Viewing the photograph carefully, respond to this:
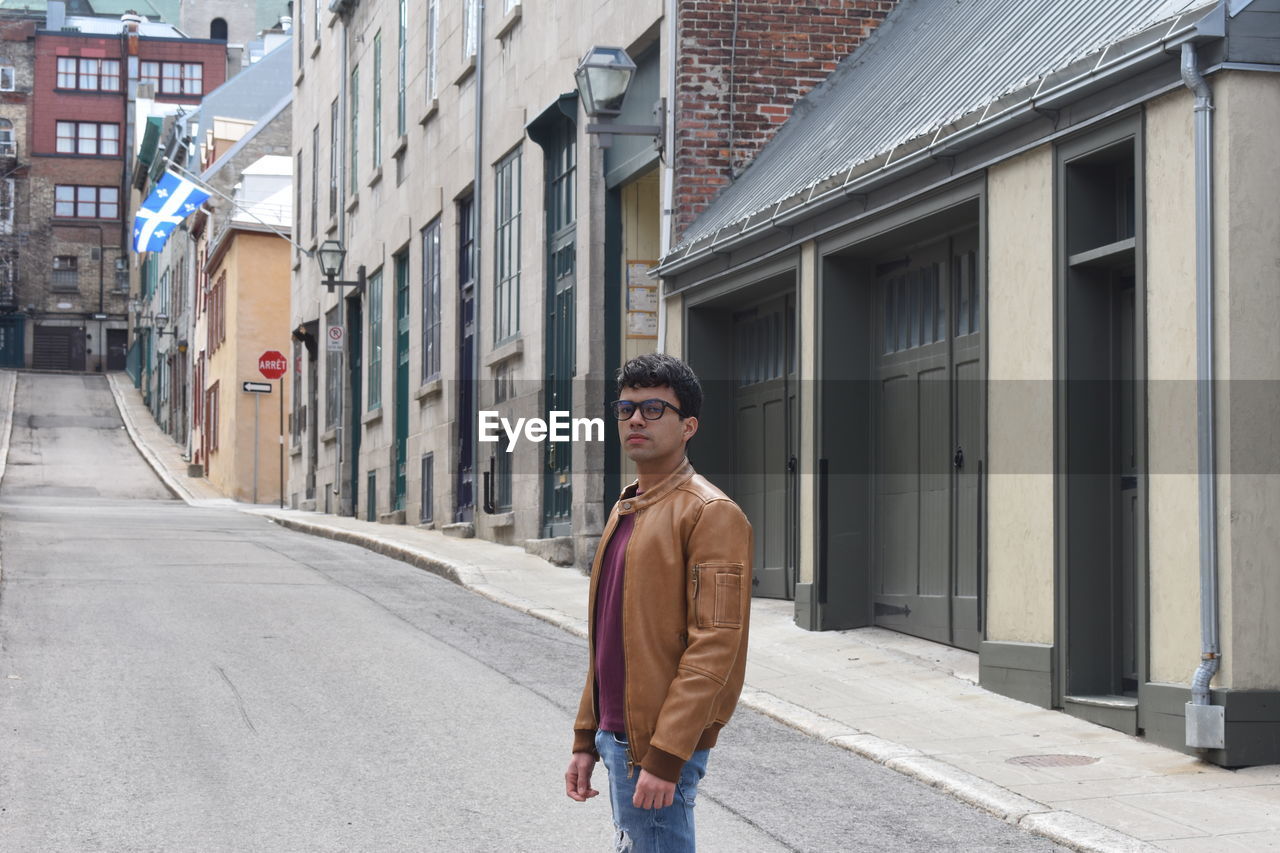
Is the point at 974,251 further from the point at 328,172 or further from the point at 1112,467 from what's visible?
the point at 328,172

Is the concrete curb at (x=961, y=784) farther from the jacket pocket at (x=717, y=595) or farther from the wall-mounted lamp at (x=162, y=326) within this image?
the wall-mounted lamp at (x=162, y=326)

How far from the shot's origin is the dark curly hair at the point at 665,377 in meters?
3.97

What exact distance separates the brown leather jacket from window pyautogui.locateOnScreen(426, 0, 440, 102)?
2158 cm

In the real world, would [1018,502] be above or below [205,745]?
above

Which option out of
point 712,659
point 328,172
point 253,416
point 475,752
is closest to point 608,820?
point 475,752

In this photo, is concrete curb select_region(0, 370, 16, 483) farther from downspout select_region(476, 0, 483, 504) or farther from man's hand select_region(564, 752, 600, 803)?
man's hand select_region(564, 752, 600, 803)

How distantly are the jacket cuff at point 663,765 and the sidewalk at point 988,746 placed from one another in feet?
10.1

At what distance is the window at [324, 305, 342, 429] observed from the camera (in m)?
32.3

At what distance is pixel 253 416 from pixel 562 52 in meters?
25.6

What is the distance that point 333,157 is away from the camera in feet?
110

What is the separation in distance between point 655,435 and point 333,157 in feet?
100.0

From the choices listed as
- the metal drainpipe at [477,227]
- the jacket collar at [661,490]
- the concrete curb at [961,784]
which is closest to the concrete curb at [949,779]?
the concrete curb at [961,784]

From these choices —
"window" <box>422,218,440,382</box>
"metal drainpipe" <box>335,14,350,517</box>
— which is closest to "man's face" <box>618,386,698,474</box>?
"window" <box>422,218,440,382</box>

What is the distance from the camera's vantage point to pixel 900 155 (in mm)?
10875
